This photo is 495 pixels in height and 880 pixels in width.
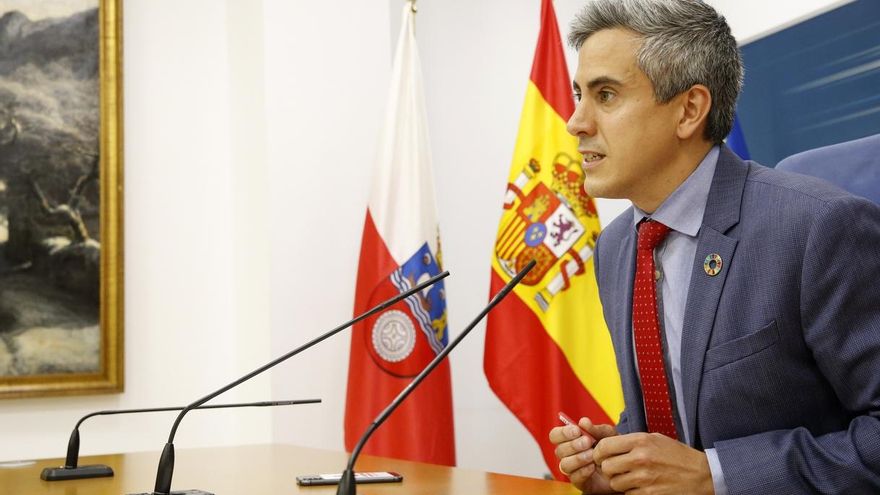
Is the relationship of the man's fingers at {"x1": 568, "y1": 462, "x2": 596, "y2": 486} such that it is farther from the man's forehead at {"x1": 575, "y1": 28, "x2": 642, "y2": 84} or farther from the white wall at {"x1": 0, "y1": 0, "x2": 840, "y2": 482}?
the white wall at {"x1": 0, "y1": 0, "x2": 840, "y2": 482}

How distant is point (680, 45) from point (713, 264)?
485mm

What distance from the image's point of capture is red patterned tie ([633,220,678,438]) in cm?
187

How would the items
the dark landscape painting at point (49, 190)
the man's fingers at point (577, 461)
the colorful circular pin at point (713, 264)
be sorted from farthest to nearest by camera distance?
the dark landscape painting at point (49, 190) < the colorful circular pin at point (713, 264) < the man's fingers at point (577, 461)

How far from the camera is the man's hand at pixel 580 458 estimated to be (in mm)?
1661

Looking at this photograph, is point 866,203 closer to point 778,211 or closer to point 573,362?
point 778,211

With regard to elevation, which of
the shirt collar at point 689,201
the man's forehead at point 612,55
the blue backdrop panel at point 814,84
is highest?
the blue backdrop panel at point 814,84

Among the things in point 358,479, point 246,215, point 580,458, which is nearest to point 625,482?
point 580,458

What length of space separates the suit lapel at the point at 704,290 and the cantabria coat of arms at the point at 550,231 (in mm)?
1941

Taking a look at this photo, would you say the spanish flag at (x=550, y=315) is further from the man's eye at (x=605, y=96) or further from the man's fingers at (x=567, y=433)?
the man's fingers at (x=567, y=433)

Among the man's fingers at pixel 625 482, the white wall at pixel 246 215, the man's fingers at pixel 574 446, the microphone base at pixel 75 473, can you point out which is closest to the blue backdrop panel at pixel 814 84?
the white wall at pixel 246 215

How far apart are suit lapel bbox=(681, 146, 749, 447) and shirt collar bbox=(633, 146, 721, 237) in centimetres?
7

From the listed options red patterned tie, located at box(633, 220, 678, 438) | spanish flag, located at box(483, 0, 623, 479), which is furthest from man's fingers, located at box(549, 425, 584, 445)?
spanish flag, located at box(483, 0, 623, 479)

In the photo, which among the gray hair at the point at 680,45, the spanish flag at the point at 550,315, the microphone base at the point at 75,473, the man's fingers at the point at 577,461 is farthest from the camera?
the spanish flag at the point at 550,315

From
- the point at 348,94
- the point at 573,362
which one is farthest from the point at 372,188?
the point at 573,362
